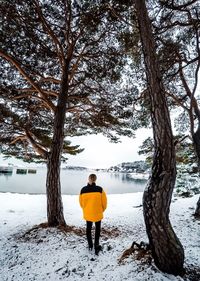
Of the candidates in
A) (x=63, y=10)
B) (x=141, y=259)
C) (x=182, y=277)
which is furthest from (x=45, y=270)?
(x=63, y=10)

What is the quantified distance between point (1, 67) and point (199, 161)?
6865 millimetres

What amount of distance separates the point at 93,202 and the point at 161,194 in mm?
1591

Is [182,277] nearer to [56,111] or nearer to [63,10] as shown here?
[56,111]

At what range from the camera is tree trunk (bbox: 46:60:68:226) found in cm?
580

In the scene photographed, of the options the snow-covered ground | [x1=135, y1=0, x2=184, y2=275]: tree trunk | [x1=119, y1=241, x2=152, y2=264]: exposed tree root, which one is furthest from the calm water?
[x1=135, y1=0, x2=184, y2=275]: tree trunk

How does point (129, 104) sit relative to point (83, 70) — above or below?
below

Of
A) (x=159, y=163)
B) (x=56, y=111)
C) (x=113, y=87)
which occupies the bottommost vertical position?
(x=159, y=163)

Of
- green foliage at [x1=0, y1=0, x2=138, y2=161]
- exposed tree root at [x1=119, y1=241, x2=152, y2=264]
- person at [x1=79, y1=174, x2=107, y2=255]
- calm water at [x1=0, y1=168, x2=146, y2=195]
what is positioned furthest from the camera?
calm water at [x1=0, y1=168, x2=146, y2=195]

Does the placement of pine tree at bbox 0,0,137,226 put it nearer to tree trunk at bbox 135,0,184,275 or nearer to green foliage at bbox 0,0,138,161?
green foliage at bbox 0,0,138,161

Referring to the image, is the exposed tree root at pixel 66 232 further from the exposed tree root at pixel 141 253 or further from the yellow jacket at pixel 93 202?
the exposed tree root at pixel 141 253

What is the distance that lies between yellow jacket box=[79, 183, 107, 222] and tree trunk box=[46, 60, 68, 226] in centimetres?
175

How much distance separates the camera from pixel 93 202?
429 centimetres

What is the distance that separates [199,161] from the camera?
670cm

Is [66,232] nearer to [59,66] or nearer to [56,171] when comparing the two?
[56,171]
